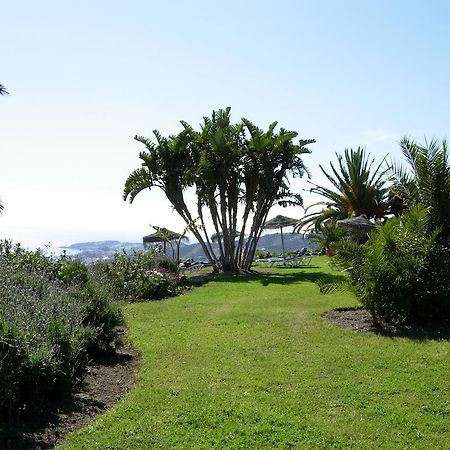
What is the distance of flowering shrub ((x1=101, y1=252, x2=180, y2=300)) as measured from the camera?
45.0 ft

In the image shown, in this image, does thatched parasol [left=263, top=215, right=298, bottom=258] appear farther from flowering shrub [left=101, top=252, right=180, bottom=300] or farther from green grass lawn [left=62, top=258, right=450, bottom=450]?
green grass lawn [left=62, top=258, right=450, bottom=450]

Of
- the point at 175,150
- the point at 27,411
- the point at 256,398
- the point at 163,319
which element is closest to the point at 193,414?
the point at 256,398

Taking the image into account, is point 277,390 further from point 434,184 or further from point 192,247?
point 192,247

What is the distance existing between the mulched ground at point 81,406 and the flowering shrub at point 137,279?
6.18 m

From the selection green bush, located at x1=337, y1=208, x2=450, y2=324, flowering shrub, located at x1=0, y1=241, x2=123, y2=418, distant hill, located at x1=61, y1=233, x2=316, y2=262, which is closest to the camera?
flowering shrub, located at x1=0, y1=241, x2=123, y2=418

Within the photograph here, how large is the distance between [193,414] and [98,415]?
37.1 inches

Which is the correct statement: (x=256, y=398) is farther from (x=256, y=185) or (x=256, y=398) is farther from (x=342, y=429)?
(x=256, y=185)

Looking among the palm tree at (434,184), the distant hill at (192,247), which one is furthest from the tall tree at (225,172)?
the palm tree at (434,184)

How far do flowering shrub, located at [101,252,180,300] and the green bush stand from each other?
628cm

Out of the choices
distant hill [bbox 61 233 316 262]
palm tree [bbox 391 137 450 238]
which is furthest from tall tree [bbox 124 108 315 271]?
palm tree [bbox 391 137 450 238]

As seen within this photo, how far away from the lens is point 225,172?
1977 centimetres

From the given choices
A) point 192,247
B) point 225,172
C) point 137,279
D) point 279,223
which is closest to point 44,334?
point 137,279

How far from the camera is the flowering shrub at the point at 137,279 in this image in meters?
13.7

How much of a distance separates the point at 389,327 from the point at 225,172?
1211 centimetres
